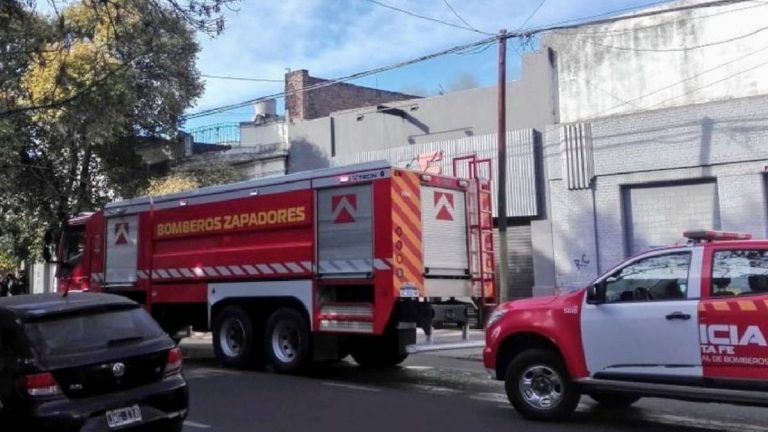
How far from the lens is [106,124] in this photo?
2000cm

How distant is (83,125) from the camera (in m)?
20.2

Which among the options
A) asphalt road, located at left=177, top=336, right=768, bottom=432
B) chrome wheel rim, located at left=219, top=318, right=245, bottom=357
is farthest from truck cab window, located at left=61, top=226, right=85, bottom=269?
asphalt road, located at left=177, top=336, right=768, bottom=432

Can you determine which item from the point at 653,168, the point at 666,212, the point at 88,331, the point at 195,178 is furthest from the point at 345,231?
the point at 195,178

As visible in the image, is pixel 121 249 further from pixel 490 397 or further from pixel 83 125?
pixel 490 397

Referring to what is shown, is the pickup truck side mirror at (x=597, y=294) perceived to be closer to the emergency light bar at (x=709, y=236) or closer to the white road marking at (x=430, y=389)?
the emergency light bar at (x=709, y=236)

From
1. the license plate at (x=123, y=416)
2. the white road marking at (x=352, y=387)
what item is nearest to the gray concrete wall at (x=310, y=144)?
the white road marking at (x=352, y=387)

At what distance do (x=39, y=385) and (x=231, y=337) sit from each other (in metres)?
7.11

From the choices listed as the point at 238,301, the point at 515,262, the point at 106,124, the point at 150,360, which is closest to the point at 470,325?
the point at 238,301

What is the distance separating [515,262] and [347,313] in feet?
30.3

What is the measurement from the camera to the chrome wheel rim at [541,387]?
8.27 m

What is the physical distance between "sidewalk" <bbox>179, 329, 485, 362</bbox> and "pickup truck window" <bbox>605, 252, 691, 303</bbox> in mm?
3422

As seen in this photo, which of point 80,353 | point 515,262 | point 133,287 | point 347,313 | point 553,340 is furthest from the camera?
point 515,262

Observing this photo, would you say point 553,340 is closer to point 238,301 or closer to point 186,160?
point 238,301

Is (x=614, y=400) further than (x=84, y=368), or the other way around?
(x=614, y=400)
